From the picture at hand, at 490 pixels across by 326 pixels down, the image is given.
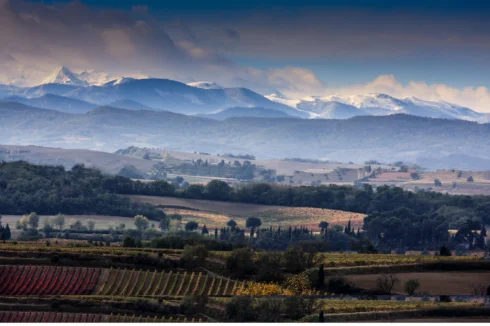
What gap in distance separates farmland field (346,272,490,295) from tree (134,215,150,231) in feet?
209

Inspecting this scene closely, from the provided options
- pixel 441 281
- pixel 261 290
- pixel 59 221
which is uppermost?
pixel 59 221

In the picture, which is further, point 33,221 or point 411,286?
point 33,221

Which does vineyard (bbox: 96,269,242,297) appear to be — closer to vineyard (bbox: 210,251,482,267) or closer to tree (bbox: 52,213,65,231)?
vineyard (bbox: 210,251,482,267)

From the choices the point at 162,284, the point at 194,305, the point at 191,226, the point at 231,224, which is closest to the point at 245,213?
the point at 231,224

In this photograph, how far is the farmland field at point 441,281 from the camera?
5387 centimetres

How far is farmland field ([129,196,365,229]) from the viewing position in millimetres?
133000

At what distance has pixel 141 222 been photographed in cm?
12181

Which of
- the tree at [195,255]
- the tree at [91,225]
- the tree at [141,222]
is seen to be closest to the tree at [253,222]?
the tree at [141,222]

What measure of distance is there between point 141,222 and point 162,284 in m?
68.3

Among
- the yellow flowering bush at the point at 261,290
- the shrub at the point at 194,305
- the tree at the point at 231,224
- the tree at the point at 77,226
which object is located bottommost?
the shrub at the point at 194,305

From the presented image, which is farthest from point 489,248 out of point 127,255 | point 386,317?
point 386,317

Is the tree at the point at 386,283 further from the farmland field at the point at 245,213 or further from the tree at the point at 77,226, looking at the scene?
the farmland field at the point at 245,213

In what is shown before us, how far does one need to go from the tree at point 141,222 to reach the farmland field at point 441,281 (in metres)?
63.6

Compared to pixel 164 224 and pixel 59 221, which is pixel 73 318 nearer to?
pixel 59 221
